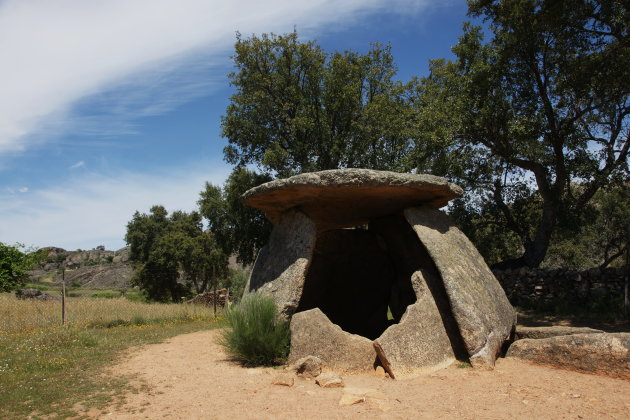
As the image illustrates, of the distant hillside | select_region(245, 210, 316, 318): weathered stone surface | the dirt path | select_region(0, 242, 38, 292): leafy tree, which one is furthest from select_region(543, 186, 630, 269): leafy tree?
the distant hillside

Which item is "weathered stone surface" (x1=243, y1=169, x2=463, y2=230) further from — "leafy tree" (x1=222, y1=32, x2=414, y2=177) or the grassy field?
"leafy tree" (x1=222, y1=32, x2=414, y2=177)

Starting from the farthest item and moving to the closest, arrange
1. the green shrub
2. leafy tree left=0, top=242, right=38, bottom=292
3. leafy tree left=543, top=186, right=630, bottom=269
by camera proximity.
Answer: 1. leafy tree left=543, top=186, right=630, bottom=269
2. leafy tree left=0, top=242, right=38, bottom=292
3. the green shrub

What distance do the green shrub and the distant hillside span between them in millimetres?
29749

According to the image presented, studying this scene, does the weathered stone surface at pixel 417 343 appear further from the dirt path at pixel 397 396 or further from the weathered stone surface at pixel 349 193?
the weathered stone surface at pixel 349 193

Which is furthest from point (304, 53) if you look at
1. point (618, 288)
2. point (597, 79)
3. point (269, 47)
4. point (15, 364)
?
point (15, 364)

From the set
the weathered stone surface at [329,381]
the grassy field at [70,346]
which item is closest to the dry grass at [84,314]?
the grassy field at [70,346]

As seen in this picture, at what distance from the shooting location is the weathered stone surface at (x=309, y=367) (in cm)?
601

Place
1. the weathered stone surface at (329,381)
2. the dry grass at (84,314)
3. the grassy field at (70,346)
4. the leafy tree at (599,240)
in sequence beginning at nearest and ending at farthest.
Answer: the grassy field at (70,346) → the weathered stone surface at (329,381) → the dry grass at (84,314) → the leafy tree at (599,240)

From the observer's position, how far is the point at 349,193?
7695 millimetres

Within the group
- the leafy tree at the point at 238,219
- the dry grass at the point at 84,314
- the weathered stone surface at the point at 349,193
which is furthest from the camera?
the leafy tree at the point at 238,219

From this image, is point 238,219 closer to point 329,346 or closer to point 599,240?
point 329,346

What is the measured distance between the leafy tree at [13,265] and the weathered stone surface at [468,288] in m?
13.8

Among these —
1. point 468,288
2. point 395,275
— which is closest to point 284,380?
point 468,288

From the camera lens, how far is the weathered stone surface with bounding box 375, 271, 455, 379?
6160mm
